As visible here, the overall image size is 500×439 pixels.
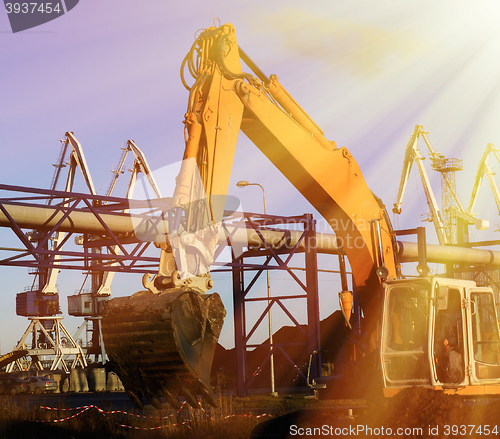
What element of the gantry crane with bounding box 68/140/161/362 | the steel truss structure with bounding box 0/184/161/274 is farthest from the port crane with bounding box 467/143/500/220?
the steel truss structure with bounding box 0/184/161/274

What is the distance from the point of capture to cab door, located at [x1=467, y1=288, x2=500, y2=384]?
412 inches

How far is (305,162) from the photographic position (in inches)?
540

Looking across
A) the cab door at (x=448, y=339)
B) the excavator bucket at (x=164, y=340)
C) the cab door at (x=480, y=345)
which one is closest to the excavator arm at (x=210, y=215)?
the excavator bucket at (x=164, y=340)

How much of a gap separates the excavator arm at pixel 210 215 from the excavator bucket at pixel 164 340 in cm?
1

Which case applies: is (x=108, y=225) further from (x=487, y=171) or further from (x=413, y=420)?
(x=487, y=171)

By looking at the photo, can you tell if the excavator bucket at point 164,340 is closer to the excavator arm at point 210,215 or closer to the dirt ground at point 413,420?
the excavator arm at point 210,215

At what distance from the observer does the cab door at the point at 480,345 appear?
412 inches

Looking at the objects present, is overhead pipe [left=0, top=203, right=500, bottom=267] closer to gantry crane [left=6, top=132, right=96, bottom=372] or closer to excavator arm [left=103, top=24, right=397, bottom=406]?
excavator arm [left=103, top=24, right=397, bottom=406]

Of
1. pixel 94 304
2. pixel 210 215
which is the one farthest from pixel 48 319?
pixel 210 215

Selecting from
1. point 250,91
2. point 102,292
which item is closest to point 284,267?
point 250,91

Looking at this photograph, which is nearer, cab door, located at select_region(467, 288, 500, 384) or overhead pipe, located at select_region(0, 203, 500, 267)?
cab door, located at select_region(467, 288, 500, 384)

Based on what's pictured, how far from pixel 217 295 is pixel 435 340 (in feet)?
12.1

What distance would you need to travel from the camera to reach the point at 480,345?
423 inches

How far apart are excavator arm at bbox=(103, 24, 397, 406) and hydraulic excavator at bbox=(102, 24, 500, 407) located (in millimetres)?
20
